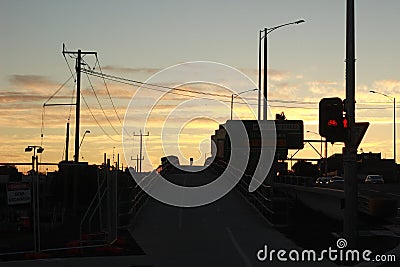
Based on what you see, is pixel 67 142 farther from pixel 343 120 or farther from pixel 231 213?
pixel 343 120

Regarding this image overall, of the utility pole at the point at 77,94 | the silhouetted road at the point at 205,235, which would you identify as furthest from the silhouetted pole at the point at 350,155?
the utility pole at the point at 77,94

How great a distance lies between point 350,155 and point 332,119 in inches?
42.1

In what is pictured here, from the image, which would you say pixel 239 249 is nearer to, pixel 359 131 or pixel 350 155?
pixel 350 155

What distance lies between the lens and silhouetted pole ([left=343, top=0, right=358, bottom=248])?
61.5 feet

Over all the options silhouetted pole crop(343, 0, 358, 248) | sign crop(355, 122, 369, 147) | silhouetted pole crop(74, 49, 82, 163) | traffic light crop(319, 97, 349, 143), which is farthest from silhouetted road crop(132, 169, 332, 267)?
silhouetted pole crop(74, 49, 82, 163)

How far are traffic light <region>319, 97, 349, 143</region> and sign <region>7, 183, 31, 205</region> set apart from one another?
32.1 feet

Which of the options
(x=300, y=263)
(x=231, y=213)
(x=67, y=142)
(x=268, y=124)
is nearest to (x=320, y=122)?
(x=300, y=263)

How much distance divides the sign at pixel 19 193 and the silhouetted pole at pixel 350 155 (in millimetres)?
9943

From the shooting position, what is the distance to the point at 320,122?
18.6m

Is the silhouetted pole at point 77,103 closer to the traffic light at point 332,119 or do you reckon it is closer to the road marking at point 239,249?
the road marking at point 239,249

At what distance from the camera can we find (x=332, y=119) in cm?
1856

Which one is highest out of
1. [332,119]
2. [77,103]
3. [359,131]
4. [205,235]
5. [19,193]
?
[77,103]

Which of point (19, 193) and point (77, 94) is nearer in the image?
point (19, 193)

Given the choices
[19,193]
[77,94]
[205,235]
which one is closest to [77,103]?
[77,94]
